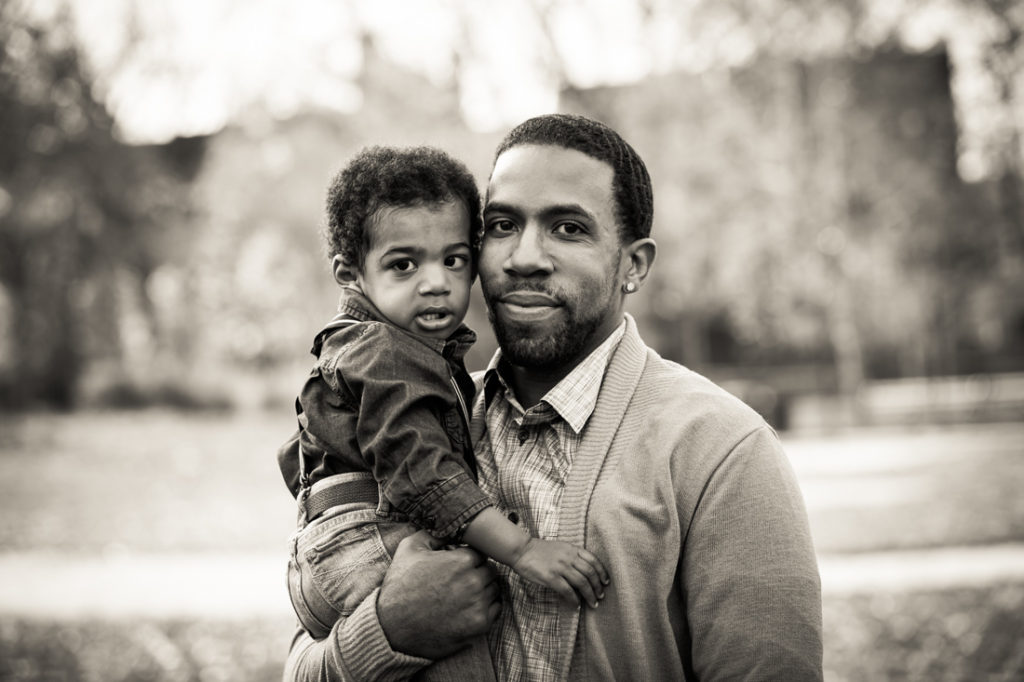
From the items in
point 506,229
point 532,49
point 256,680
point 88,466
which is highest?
A: point 532,49

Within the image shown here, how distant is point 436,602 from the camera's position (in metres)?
2.08

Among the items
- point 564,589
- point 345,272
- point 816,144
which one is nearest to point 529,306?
point 345,272

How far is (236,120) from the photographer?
49.3 ft

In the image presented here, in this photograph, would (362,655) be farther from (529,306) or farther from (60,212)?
(60,212)

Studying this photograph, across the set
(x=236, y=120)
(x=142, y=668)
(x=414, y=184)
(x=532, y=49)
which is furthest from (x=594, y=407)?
(x=236, y=120)

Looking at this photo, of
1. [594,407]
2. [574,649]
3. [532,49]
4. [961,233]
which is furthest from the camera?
[961,233]

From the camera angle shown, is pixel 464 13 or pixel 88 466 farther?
pixel 88 466

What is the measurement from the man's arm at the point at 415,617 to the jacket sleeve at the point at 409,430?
0.33 ft

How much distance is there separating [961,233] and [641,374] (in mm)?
21470

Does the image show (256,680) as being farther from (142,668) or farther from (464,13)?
(464,13)

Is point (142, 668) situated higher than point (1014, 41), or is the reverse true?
point (1014, 41)

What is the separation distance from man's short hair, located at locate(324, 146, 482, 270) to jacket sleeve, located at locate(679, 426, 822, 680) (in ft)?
3.58

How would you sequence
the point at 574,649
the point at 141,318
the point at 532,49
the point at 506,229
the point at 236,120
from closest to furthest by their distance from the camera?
1. the point at 574,649
2. the point at 506,229
3. the point at 532,49
4. the point at 236,120
5. the point at 141,318

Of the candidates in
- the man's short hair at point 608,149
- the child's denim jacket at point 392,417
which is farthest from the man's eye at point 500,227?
the child's denim jacket at point 392,417
